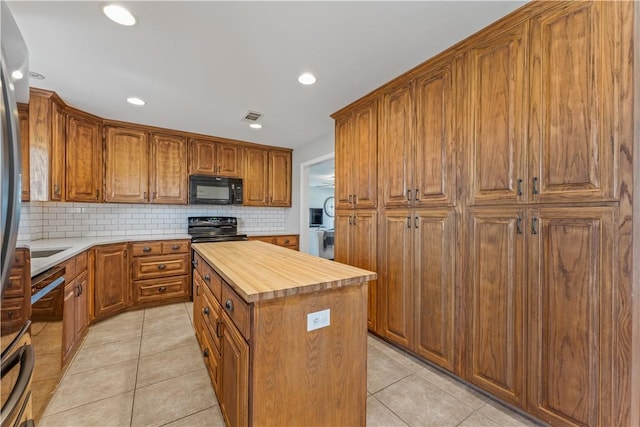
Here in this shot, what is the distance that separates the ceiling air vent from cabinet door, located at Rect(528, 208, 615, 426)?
2794 mm

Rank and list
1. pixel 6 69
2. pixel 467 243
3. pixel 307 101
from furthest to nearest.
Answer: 1. pixel 307 101
2. pixel 467 243
3. pixel 6 69

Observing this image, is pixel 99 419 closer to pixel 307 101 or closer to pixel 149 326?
pixel 149 326

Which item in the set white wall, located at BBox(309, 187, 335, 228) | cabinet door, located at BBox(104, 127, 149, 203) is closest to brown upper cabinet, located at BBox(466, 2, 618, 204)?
cabinet door, located at BBox(104, 127, 149, 203)

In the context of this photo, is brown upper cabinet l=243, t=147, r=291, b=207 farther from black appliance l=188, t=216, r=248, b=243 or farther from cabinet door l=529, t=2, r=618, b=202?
cabinet door l=529, t=2, r=618, b=202

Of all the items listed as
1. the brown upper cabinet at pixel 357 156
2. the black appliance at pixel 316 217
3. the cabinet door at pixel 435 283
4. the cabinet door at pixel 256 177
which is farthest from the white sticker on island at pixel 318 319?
the black appliance at pixel 316 217

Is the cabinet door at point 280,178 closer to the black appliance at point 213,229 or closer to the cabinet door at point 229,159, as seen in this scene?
the cabinet door at point 229,159

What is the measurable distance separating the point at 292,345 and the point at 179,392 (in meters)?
1.23

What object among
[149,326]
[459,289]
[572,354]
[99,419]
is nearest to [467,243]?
[459,289]

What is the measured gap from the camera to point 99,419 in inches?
61.9

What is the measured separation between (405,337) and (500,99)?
1.86 meters

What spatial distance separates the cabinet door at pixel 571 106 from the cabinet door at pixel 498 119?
6 cm

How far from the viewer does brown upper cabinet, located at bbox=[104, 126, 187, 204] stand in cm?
340

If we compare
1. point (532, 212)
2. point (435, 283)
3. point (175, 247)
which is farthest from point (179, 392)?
point (532, 212)

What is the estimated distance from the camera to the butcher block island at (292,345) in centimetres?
111
